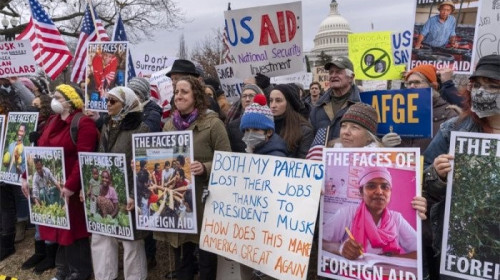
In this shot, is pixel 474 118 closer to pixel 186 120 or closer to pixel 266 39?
pixel 186 120

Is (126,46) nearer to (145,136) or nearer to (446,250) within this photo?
(145,136)

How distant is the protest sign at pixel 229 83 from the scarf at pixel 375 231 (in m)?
3.73

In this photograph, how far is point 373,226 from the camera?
2.80 m

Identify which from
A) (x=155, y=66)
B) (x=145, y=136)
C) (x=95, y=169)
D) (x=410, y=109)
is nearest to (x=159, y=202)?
(x=145, y=136)

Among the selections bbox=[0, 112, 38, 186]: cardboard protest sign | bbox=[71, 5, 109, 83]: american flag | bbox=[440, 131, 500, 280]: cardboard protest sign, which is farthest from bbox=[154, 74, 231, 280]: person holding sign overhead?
bbox=[71, 5, 109, 83]: american flag

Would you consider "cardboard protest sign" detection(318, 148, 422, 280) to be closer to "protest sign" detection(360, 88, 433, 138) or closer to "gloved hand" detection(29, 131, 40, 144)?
"protest sign" detection(360, 88, 433, 138)

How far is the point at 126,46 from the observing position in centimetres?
554

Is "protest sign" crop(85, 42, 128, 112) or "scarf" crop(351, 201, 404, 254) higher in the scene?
"protest sign" crop(85, 42, 128, 112)

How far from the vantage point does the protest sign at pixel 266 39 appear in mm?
5141

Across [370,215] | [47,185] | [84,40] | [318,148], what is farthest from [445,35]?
[84,40]

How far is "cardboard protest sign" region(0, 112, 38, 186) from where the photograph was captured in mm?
5609

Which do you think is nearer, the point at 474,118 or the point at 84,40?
the point at 474,118

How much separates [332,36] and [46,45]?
83737 mm

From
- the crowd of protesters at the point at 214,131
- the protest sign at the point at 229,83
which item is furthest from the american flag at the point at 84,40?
the protest sign at the point at 229,83
